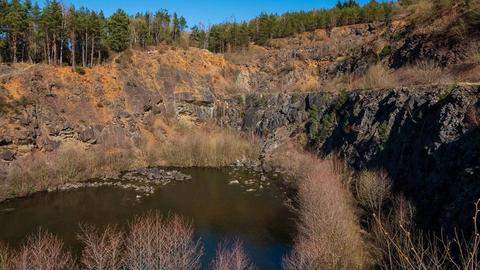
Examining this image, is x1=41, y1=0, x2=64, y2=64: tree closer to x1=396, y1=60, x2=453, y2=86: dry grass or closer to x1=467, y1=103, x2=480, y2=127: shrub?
x1=396, y1=60, x2=453, y2=86: dry grass

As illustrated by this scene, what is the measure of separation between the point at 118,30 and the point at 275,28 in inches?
1734

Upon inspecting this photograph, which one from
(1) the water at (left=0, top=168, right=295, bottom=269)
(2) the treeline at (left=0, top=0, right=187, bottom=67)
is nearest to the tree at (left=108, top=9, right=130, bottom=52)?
(2) the treeline at (left=0, top=0, right=187, bottom=67)

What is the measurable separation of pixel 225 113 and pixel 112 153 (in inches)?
1047

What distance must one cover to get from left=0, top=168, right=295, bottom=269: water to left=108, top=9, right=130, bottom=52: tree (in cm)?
3836

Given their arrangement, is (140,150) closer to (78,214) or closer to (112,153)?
(112,153)

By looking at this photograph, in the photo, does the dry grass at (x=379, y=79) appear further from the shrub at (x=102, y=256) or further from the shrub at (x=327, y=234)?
the shrub at (x=102, y=256)

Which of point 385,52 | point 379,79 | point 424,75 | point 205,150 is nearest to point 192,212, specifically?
point 205,150

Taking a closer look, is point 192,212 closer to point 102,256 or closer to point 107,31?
point 102,256

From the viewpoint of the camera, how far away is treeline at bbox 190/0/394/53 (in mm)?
98044

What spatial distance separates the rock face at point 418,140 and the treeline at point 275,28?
44278mm

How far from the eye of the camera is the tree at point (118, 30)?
7650cm

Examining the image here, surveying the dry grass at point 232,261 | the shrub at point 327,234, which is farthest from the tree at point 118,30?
the dry grass at point 232,261

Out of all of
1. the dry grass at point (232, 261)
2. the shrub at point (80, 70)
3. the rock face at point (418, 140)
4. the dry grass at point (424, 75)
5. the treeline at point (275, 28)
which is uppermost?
the treeline at point (275, 28)

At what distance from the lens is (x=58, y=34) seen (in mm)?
67250
